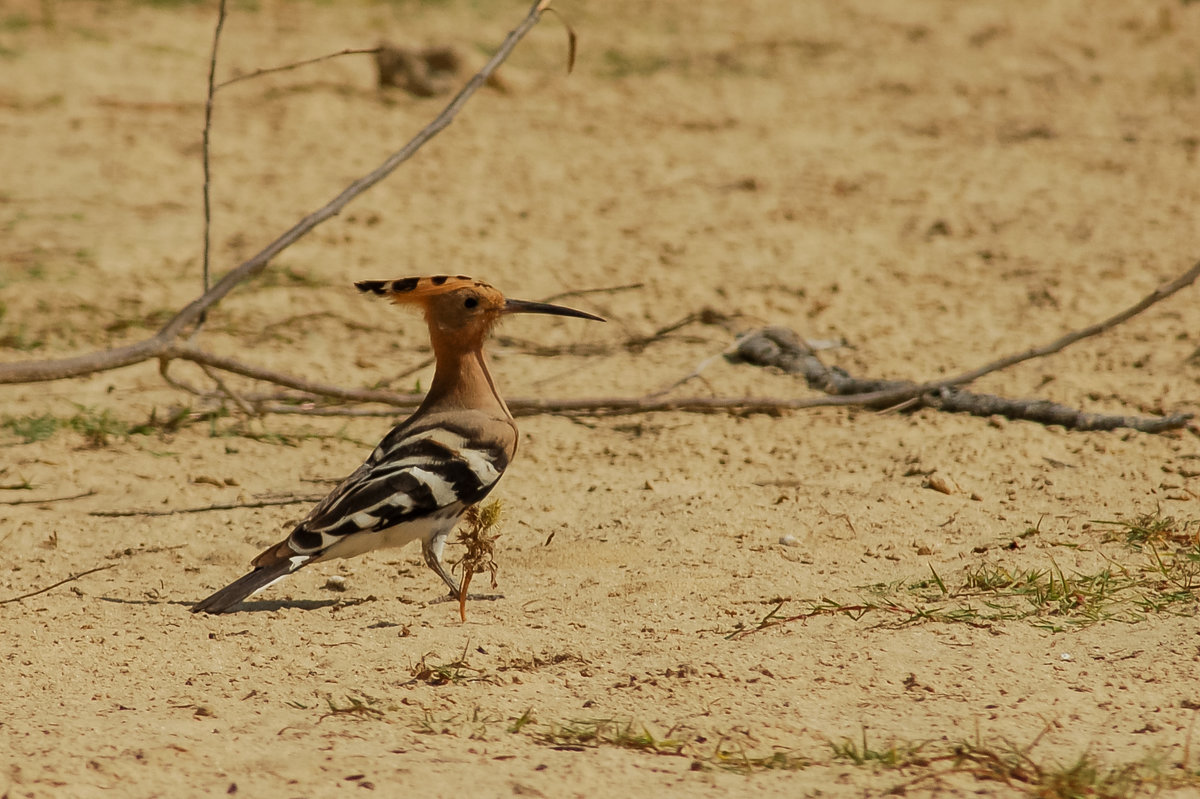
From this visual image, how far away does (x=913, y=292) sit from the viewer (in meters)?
6.25

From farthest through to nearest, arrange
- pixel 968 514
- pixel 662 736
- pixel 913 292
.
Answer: pixel 913 292 → pixel 968 514 → pixel 662 736

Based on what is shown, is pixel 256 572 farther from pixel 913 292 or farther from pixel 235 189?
pixel 235 189

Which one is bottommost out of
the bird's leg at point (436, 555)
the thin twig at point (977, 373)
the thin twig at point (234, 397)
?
the bird's leg at point (436, 555)

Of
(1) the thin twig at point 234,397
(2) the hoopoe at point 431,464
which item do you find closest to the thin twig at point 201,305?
(1) the thin twig at point 234,397

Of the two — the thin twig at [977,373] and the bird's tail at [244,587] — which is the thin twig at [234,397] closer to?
the bird's tail at [244,587]

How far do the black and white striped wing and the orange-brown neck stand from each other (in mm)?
137

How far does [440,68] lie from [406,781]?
6.49 meters

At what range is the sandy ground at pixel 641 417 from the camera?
298cm

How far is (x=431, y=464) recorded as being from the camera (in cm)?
390

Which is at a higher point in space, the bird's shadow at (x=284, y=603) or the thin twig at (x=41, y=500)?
the bird's shadow at (x=284, y=603)

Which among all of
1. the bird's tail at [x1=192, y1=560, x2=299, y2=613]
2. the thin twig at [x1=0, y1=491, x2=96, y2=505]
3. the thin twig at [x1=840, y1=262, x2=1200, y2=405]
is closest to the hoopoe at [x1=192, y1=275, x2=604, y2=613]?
the bird's tail at [x1=192, y1=560, x2=299, y2=613]

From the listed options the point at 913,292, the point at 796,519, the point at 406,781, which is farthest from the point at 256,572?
the point at 913,292

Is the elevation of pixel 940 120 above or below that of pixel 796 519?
above

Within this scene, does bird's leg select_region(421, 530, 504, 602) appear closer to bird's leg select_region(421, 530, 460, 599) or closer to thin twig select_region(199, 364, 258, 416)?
bird's leg select_region(421, 530, 460, 599)
